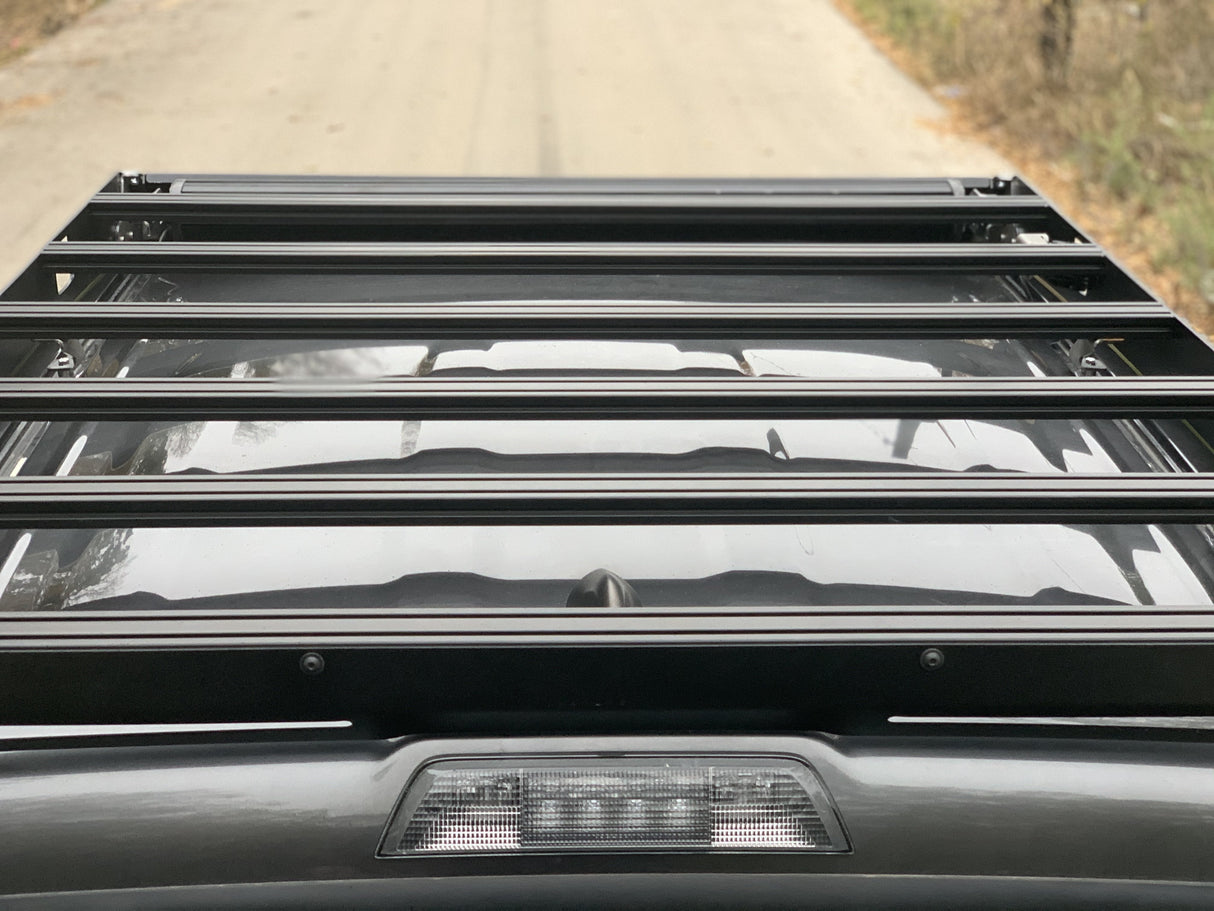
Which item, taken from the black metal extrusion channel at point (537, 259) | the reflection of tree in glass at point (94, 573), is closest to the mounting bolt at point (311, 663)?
the reflection of tree in glass at point (94, 573)

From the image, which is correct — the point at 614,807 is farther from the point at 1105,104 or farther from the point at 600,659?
the point at 1105,104

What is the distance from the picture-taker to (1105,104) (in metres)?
10.1

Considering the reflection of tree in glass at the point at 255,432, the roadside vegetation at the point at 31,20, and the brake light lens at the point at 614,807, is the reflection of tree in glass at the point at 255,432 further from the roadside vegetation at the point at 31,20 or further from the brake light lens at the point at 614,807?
the roadside vegetation at the point at 31,20

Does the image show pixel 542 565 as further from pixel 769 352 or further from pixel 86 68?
pixel 86 68

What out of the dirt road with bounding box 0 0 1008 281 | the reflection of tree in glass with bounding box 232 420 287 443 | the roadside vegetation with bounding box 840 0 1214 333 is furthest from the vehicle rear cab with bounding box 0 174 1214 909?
the dirt road with bounding box 0 0 1008 281

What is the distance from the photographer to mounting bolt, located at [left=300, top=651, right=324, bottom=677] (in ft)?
4.74

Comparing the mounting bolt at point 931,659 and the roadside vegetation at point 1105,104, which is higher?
the roadside vegetation at point 1105,104

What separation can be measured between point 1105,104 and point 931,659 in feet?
32.3

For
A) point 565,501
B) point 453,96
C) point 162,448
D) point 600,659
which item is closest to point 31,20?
point 453,96

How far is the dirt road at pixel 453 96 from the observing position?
9367 millimetres

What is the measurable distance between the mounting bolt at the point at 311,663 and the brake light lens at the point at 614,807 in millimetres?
175

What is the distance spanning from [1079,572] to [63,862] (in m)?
1.50

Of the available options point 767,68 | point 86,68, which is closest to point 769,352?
point 767,68

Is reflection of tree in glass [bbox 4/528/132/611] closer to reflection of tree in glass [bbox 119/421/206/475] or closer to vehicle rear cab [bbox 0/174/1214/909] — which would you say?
vehicle rear cab [bbox 0/174/1214/909]
